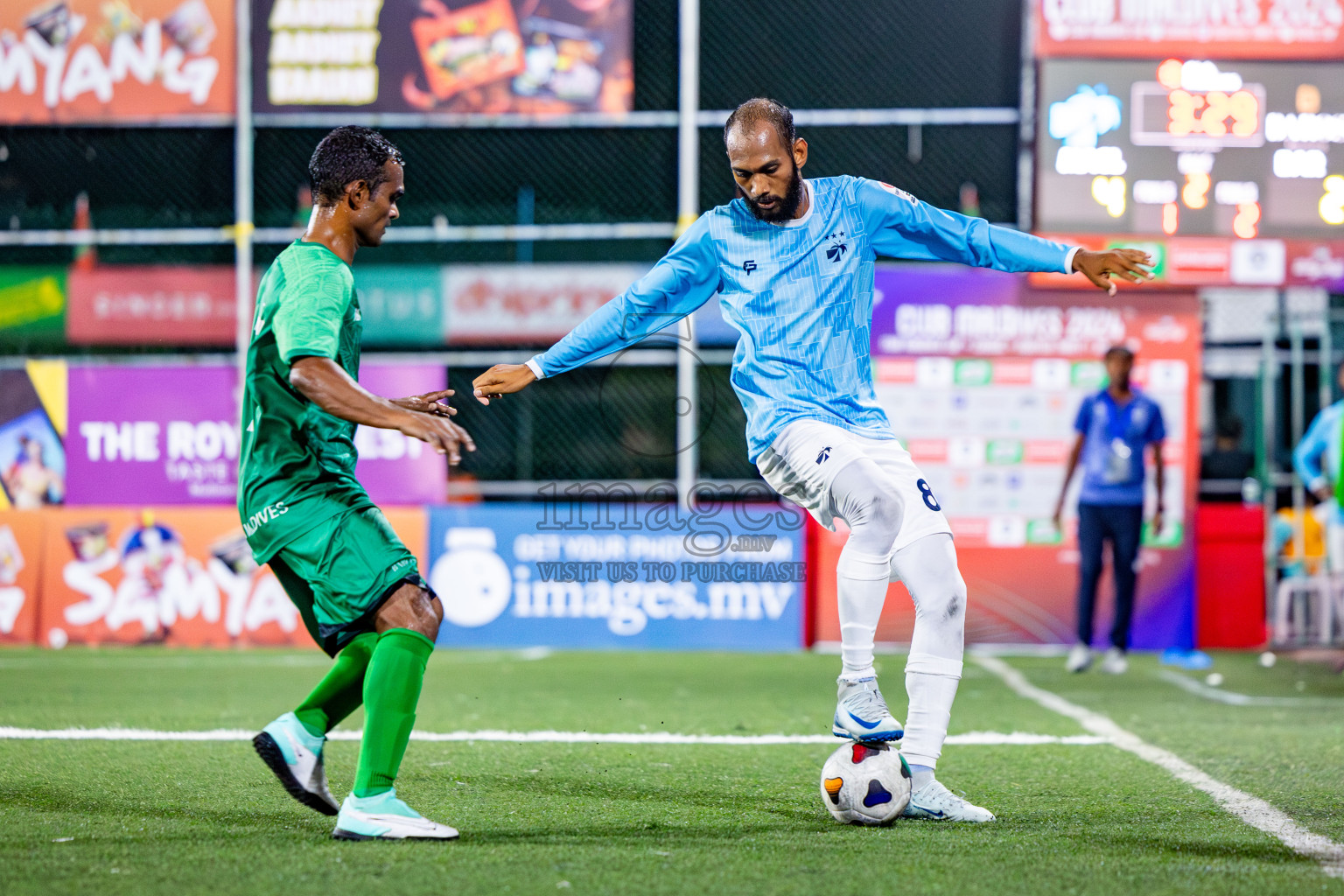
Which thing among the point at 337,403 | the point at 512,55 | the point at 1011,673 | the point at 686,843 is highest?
the point at 512,55

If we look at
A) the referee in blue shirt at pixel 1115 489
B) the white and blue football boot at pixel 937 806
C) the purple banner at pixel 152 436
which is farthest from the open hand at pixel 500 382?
the purple banner at pixel 152 436

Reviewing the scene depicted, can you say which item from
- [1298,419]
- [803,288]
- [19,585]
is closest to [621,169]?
[1298,419]

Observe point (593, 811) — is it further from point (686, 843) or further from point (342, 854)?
point (342, 854)

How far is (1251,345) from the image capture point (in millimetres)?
12797

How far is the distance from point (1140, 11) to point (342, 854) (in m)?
9.24

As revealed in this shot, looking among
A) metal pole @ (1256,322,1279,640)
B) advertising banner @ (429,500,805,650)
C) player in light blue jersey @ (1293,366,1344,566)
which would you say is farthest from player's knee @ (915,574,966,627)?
metal pole @ (1256,322,1279,640)

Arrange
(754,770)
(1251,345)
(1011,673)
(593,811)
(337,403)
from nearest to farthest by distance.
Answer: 1. (337,403)
2. (593,811)
3. (754,770)
4. (1011,673)
5. (1251,345)

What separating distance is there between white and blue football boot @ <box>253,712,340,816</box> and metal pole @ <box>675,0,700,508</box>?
697 centimetres

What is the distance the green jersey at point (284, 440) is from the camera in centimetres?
369

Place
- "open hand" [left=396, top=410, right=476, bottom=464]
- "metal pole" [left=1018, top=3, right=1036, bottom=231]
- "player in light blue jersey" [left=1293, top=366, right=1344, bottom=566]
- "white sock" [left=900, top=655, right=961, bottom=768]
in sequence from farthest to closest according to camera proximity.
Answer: "metal pole" [left=1018, top=3, right=1036, bottom=231]
"player in light blue jersey" [left=1293, top=366, right=1344, bottom=566]
"white sock" [left=900, top=655, right=961, bottom=768]
"open hand" [left=396, top=410, right=476, bottom=464]

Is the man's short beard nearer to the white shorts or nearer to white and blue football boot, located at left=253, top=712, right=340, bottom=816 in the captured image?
the white shorts

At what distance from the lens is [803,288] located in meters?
4.29

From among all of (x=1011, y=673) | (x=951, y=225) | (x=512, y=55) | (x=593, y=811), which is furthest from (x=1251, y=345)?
→ (x=593, y=811)

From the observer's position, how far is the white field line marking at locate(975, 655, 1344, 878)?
3.54m
